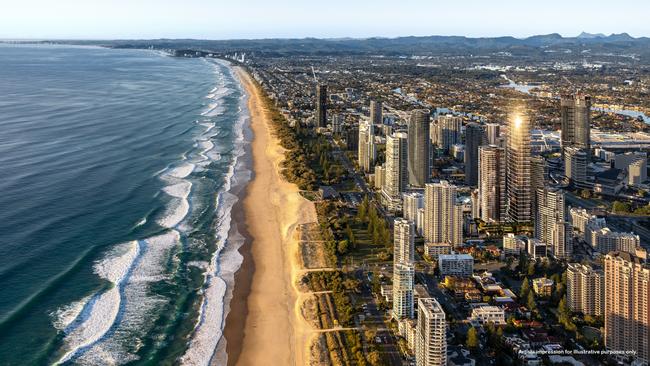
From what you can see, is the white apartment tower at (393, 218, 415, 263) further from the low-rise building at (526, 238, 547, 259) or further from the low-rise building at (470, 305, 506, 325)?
the low-rise building at (526, 238, 547, 259)

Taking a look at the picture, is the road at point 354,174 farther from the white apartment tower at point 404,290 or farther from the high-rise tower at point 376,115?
the white apartment tower at point 404,290

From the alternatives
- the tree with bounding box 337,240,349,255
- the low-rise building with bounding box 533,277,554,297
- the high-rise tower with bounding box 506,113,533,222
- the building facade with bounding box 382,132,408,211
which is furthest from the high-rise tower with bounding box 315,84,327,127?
the low-rise building with bounding box 533,277,554,297

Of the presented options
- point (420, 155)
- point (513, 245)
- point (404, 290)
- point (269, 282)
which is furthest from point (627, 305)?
point (420, 155)

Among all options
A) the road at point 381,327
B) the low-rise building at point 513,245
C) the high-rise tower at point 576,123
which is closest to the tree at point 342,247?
the road at point 381,327

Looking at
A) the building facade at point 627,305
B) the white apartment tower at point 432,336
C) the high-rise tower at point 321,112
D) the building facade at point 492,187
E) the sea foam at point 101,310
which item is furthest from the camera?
the high-rise tower at point 321,112

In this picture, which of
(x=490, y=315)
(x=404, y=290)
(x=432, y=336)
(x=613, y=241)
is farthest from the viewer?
(x=613, y=241)

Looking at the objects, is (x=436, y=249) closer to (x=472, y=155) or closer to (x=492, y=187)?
(x=492, y=187)

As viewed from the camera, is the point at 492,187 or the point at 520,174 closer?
the point at 520,174
